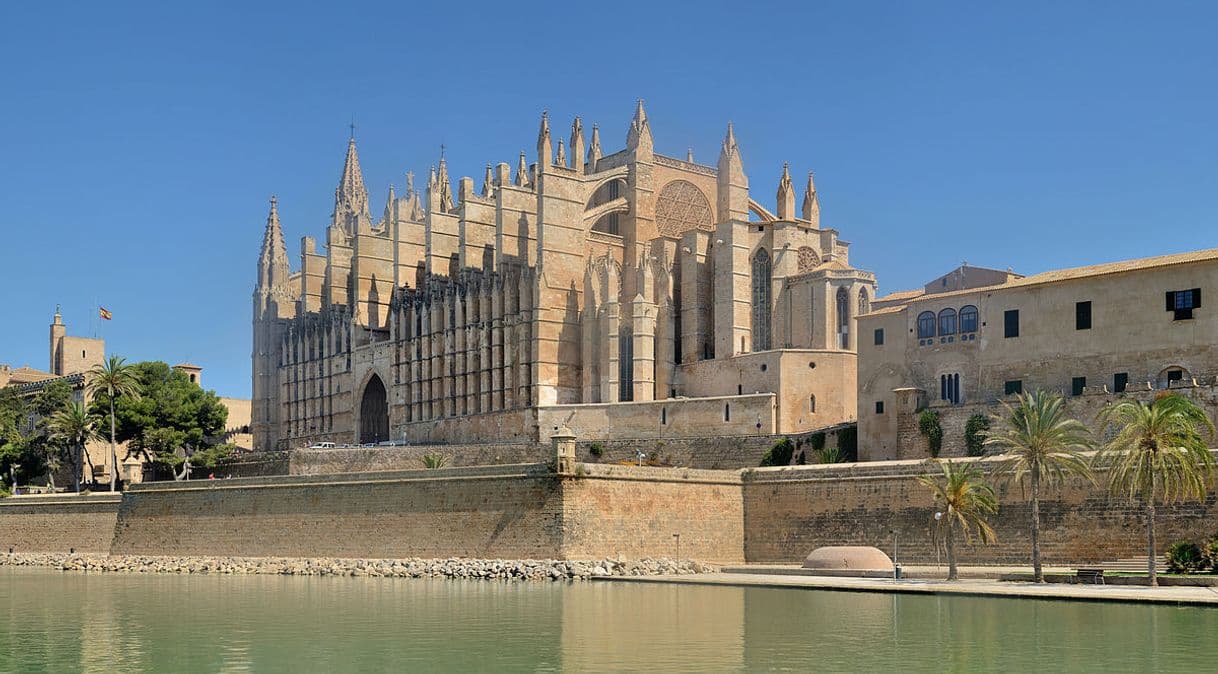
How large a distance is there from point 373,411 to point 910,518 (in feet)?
129

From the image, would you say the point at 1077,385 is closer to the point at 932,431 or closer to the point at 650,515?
the point at 932,431

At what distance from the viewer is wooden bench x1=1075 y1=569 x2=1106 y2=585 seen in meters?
32.5

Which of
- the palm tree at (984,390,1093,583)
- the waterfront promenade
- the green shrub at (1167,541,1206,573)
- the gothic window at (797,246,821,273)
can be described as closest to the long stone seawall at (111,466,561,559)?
the waterfront promenade

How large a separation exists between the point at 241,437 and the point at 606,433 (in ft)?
125

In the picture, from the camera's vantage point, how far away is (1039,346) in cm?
4269

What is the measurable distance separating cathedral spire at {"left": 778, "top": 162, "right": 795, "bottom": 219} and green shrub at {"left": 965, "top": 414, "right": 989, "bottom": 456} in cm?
1857

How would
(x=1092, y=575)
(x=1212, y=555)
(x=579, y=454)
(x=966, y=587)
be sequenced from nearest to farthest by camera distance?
(x=966, y=587) < (x=1092, y=575) < (x=1212, y=555) < (x=579, y=454)

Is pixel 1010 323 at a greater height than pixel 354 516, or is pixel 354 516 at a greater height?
pixel 1010 323

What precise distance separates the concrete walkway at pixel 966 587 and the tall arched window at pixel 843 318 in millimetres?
17109

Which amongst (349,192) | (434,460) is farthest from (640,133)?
(349,192)

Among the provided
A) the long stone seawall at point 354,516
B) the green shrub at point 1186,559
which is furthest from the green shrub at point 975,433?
the long stone seawall at point 354,516

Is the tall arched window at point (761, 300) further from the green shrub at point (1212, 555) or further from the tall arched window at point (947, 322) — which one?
the green shrub at point (1212, 555)

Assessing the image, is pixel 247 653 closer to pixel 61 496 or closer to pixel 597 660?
pixel 597 660

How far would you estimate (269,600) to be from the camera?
1400 inches
